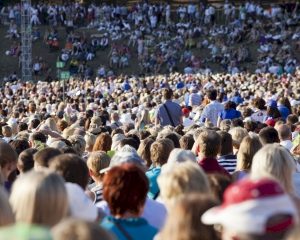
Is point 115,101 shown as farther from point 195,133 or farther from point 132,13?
point 132,13

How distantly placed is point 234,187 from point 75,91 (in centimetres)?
2766

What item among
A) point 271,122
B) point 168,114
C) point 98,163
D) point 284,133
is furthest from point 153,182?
point 168,114

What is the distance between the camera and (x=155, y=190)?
8414mm

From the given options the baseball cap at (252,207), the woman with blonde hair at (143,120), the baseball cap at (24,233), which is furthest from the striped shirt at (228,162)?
the woman with blonde hair at (143,120)

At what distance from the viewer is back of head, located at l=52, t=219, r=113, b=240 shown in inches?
173

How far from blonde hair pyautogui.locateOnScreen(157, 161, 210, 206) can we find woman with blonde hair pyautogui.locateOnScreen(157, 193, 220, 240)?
3.82 ft

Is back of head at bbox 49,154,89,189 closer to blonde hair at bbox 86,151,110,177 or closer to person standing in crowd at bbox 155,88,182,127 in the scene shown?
blonde hair at bbox 86,151,110,177

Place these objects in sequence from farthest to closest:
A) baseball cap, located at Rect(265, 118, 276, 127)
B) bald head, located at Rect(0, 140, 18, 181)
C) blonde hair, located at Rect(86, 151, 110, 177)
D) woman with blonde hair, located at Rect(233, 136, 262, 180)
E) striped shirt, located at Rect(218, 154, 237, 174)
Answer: baseball cap, located at Rect(265, 118, 276, 127) < striped shirt, located at Rect(218, 154, 237, 174) < blonde hair, located at Rect(86, 151, 110, 177) < woman with blonde hair, located at Rect(233, 136, 262, 180) < bald head, located at Rect(0, 140, 18, 181)

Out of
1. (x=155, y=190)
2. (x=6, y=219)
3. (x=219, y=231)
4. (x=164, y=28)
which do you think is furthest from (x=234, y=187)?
(x=164, y=28)

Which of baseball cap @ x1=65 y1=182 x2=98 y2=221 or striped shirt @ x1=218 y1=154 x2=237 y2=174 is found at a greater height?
baseball cap @ x1=65 y1=182 x2=98 y2=221

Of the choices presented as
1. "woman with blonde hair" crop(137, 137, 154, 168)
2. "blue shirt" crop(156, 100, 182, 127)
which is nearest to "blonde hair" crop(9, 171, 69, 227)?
"woman with blonde hair" crop(137, 137, 154, 168)

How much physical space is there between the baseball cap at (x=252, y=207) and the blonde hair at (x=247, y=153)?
395 cm

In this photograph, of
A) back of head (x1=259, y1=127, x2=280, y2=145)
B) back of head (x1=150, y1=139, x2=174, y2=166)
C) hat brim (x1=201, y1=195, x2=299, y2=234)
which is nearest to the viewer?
hat brim (x1=201, y1=195, x2=299, y2=234)

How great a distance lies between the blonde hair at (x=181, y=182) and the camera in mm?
6250
